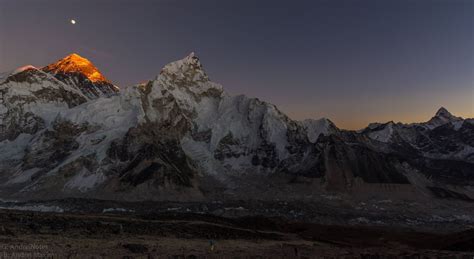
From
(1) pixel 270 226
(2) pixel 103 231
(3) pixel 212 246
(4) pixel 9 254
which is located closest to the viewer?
(4) pixel 9 254

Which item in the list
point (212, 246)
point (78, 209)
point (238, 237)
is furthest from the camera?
point (78, 209)

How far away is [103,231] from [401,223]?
154822 mm

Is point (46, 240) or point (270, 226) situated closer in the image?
point (46, 240)

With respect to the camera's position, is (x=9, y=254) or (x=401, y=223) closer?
(x=9, y=254)

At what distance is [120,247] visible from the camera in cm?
5634

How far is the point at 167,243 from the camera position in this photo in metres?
64.6

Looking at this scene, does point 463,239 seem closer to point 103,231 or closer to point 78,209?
point 103,231

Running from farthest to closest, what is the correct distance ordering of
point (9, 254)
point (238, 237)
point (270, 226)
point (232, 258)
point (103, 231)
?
point (270, 226), point (238, 237), point (103, 231), point (232, 258), point (9, 254)

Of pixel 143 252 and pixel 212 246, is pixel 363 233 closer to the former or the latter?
pixel 212 246

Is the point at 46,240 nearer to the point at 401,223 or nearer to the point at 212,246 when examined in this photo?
the point at 212,246

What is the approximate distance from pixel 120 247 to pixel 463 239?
5914 centimetres

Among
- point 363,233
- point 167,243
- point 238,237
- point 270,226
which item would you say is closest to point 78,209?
point 270,226

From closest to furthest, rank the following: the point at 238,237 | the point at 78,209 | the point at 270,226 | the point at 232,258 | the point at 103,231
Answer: the point at 232,258
the point at 103,231
the point at 238,237
the point at 270,226
the point at 78,209

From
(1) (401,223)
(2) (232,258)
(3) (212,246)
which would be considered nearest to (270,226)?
(3) (212,246)
